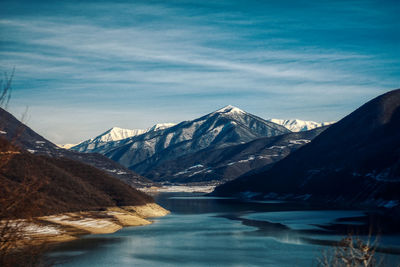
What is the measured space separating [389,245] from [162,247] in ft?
128

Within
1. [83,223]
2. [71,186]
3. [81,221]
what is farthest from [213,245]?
[71,186]

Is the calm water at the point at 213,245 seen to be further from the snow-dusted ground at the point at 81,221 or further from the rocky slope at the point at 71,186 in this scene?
the rocky slope at the point at 71,186

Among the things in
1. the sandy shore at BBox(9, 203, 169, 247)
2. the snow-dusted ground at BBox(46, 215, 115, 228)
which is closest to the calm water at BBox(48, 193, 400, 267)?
the sandy shore at BBox(9, 203, 169, 247)

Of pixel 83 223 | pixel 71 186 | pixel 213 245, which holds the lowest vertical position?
pixel 213 245

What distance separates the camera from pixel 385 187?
196 m

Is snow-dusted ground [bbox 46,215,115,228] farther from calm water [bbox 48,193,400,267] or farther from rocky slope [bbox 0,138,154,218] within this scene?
calm water [bbox 48,193,400,267]

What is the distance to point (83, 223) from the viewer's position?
109 meters

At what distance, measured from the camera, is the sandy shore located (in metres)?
93.0

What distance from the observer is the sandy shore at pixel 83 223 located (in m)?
93.0

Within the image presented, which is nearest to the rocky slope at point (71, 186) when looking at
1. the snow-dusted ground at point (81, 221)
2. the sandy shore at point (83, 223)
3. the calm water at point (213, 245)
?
the snow-dusted ground at point (81, 221)

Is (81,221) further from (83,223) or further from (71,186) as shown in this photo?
(71,186)

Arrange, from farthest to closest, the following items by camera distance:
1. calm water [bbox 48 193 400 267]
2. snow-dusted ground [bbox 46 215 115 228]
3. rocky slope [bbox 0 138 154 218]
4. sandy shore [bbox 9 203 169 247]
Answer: rocky slope [bbox 0 138 154 218]
snow-dusted ground [bbox 46 215 115 228]
sandy shore [bbox 9 203 169 247]
calm water [bbox 48 193 400 267]

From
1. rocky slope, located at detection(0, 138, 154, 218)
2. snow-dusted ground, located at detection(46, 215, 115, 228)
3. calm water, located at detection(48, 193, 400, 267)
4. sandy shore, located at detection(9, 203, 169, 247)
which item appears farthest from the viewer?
rocky slope, located at detection(0, 138, 154, 218)

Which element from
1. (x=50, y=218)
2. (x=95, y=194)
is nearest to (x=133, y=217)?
(x=95, y=194)
